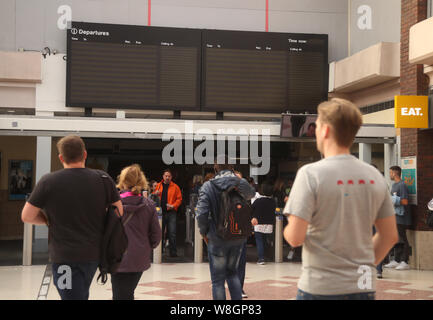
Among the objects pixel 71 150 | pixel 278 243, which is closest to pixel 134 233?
pixel 71 150

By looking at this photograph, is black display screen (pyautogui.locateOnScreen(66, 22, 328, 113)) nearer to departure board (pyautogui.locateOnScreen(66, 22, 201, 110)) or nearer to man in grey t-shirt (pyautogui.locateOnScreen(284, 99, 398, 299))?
departure board (pyautogui.locateOnScreen(66, 22, 201, 110))

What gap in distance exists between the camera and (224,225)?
17.4 ft

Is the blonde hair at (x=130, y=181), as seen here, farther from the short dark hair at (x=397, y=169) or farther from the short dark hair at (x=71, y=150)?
the short dark hair at (x=397, y=169)

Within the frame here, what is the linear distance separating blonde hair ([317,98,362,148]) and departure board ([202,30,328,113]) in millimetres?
9881

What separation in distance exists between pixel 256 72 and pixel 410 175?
3.88 metres

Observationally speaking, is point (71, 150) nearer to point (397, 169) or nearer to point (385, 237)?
point (385, 237)

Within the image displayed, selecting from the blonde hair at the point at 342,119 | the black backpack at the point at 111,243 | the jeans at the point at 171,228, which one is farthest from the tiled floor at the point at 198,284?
the blonde hair at the point at 342,119

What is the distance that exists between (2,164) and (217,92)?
22.3 feet

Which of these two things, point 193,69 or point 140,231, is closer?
point 140,231

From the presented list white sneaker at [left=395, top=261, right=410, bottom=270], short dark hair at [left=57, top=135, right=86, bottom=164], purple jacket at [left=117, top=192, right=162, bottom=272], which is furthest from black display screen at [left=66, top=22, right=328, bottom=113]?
short dark hair at [left=57, top=135, right=86, bottom=164]

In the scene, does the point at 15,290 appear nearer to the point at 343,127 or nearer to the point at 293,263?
the point at 293,263
